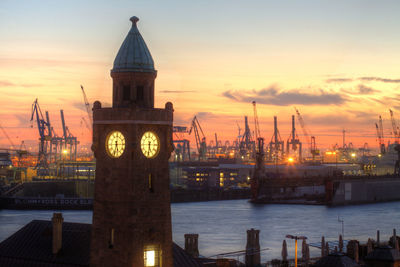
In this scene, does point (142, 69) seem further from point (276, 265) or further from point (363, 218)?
point (363, 218)

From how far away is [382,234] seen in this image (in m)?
72.4

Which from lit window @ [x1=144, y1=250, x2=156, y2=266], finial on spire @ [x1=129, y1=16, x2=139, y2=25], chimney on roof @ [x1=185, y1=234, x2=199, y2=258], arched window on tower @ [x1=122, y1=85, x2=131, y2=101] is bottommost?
chimney on roof @ [x1=185, y1=234, x2=199, y2=258]

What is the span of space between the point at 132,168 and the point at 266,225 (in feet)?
221

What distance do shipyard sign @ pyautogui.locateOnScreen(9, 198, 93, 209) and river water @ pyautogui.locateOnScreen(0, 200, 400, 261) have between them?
7.57 meters

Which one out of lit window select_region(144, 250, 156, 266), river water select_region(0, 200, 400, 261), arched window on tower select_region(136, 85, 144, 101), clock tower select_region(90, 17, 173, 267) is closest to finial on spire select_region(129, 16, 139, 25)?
clock tower select_region(90, 17, 173, 267)

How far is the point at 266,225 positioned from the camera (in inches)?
3292

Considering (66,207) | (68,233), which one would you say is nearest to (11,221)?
(66,207)

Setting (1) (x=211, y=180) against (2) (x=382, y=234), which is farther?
(1) (x=211, y=180)

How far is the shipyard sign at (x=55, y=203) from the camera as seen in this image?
11388 centimetres

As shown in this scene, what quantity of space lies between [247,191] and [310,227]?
7506 centimetres

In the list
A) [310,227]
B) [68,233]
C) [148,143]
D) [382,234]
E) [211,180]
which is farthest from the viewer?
[211,180]

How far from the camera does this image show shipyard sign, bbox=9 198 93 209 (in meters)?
114

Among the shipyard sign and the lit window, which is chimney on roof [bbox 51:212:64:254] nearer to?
the lit window

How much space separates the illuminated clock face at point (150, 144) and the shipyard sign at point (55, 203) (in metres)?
97.7
